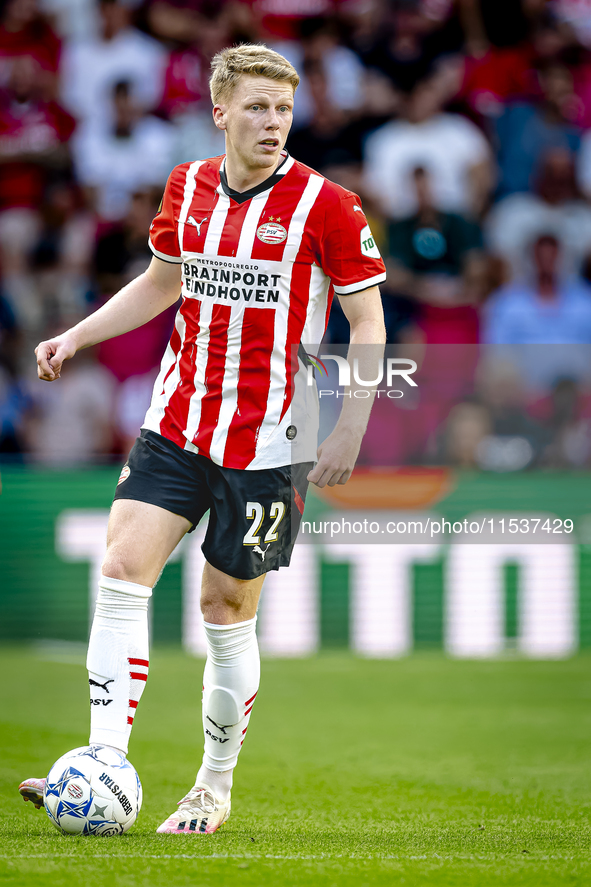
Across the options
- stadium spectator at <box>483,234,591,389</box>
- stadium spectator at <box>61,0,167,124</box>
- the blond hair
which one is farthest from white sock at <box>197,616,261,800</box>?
stadium spectator at <box>61,0,167,124</box>

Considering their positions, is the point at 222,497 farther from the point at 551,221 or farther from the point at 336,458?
the point at 551,221

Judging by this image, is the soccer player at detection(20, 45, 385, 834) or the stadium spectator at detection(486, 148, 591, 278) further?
the stadium spectator at detection(486, 148, 591, 278)

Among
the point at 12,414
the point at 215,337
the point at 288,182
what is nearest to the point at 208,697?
the point at 215,337

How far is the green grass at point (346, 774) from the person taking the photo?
3.05 metres

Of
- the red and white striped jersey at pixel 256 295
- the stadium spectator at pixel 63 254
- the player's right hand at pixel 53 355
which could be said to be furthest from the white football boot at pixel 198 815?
the stadium spectator at pixel 63 254

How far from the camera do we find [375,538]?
7.87 m

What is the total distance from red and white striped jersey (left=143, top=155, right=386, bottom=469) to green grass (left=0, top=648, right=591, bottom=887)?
3.80ft

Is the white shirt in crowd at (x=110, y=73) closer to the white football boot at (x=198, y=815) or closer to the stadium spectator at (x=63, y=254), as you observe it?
the stadium spectator at (x=63, y=254)

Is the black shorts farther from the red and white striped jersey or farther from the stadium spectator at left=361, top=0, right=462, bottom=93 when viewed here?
the stadium spectator at left=361, top=0, right=462, bottom=93

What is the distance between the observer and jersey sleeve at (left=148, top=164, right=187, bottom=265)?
3730 mm

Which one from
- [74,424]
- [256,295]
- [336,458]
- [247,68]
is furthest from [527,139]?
[336,458]

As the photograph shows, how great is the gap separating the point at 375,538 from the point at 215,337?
4452 mm

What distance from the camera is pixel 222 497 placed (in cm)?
357

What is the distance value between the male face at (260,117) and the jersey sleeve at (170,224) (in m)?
0.29
